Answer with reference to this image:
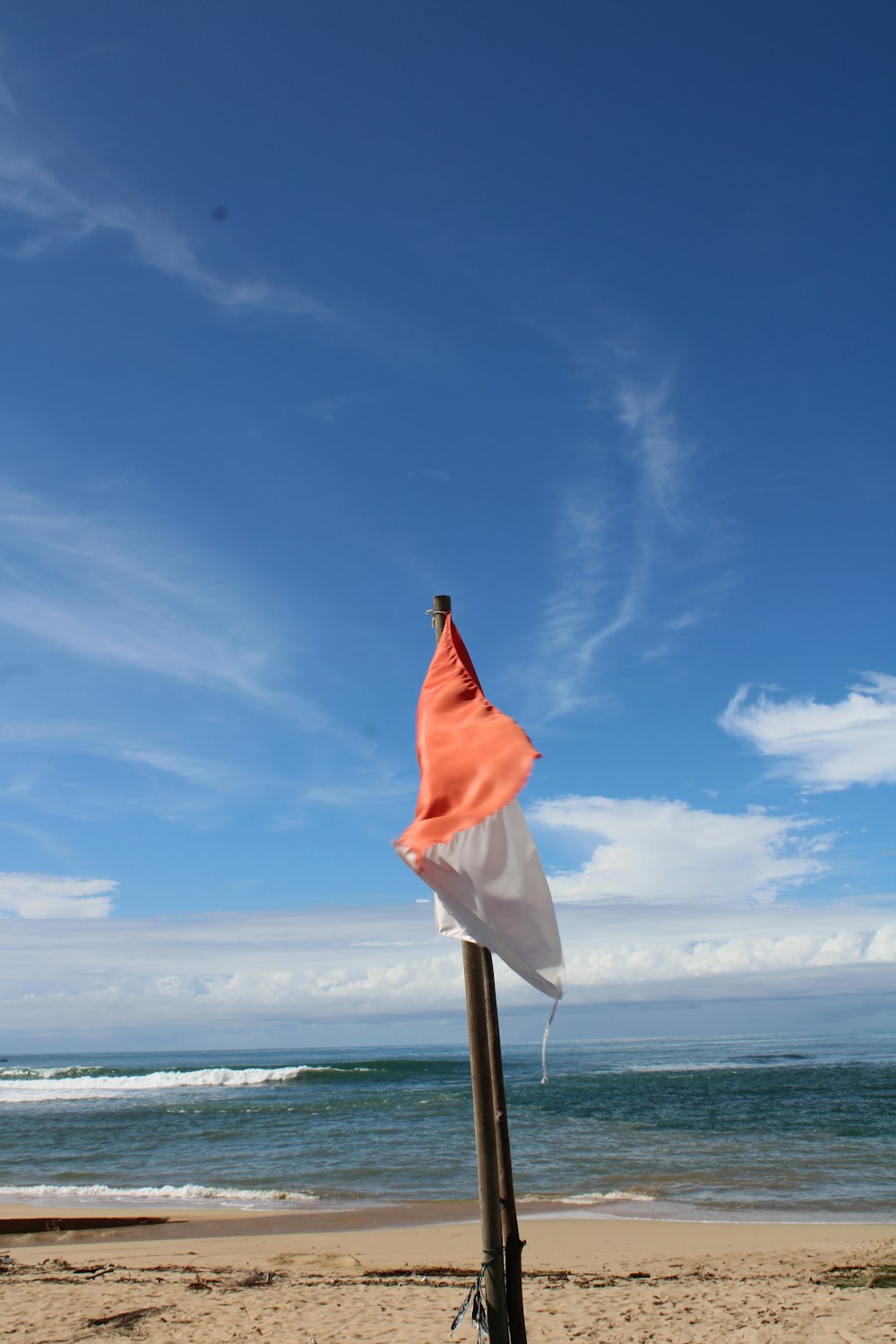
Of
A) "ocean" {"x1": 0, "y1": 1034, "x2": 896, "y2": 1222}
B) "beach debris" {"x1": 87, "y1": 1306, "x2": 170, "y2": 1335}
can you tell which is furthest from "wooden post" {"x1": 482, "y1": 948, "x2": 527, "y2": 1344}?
"ocean" {"x1": 0, "y1": 1034, "x2": 896, "y2": 1222}

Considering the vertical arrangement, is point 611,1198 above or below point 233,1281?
below

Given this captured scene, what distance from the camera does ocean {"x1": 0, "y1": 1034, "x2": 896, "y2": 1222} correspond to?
1428cm

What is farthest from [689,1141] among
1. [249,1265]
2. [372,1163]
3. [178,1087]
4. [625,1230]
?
[178,1087]

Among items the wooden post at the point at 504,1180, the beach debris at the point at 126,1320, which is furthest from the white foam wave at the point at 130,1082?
the wooden post at the point at 504,1180

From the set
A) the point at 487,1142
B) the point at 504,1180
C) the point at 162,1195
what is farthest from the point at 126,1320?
the point at 162,1195

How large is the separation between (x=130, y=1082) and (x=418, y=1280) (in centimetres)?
4493

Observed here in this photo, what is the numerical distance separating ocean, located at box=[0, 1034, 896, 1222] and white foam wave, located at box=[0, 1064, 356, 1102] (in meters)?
1.33

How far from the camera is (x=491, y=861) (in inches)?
139

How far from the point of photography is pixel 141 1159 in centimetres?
1950

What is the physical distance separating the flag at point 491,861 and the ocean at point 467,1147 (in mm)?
11161

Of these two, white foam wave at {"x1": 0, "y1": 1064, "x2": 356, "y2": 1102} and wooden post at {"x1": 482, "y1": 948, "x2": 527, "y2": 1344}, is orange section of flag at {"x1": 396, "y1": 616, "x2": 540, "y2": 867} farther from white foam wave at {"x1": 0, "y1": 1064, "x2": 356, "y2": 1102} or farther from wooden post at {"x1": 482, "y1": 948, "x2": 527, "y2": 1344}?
white foam wave at {"x1": 0, "y1": 1064, "x2": 356, "y2": 1102}

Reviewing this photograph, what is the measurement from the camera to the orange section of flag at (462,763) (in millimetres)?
3572

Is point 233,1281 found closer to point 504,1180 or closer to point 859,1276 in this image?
point 859,1276

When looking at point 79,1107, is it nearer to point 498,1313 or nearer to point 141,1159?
point 141,1159
